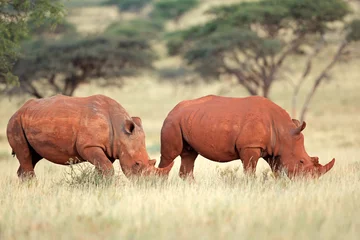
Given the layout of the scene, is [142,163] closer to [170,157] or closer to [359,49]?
[170,157]

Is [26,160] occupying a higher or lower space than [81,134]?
lower

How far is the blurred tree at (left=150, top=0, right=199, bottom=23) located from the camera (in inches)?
2618

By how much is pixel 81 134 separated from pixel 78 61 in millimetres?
19260

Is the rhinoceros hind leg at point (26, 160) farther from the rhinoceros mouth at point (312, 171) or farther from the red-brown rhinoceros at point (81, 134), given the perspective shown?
the rhinoceros mouth at point (312, 171)

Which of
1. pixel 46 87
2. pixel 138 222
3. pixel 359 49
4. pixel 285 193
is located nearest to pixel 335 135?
pixel 359 49

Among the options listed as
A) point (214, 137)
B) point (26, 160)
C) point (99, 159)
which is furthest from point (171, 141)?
point (26, 160)

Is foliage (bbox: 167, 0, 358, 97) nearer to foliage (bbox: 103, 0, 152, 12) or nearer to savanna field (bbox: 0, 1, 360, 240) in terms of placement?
savanna field (bbox: 0, 1, 360, 240)

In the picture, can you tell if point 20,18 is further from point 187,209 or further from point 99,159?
point 187,209

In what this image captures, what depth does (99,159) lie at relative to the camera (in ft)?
33.2

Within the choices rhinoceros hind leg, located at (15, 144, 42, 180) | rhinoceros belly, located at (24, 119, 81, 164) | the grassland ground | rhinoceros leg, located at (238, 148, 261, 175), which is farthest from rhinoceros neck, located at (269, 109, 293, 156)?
rhinoceros hind leg, located at (15, 144, 42, 180)

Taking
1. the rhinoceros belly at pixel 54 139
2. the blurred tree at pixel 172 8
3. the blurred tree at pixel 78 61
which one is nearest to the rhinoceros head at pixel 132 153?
the rhinoceros belly at pixel 54 139

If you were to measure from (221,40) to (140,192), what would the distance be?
63.7ft

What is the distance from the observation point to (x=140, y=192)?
8.88 metres

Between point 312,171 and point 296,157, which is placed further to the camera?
point 296,157
